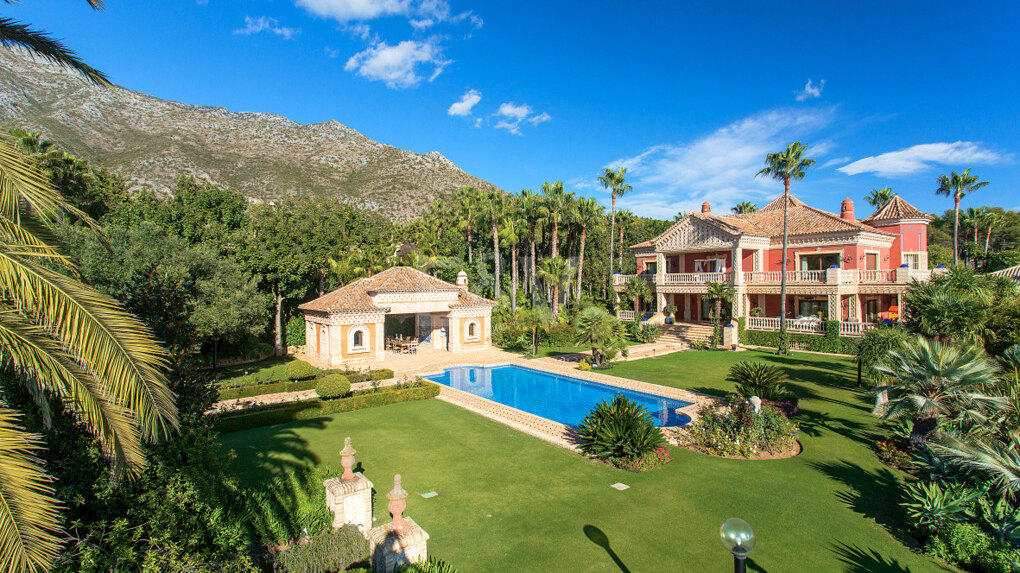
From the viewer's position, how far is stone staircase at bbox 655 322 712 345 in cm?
3288

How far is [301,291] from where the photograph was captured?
101 ft

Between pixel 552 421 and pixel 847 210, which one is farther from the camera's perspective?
pixel 847 210

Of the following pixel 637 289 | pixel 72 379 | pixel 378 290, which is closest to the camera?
pixel 72 379

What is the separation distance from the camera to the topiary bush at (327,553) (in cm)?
735

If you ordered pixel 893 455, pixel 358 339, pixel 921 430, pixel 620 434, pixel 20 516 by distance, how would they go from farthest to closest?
pixel 358 339
pixel 620 434
pixel 893 455
pixel 921 430
pixel 20 516

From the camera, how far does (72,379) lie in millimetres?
4117

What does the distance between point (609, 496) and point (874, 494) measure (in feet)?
17.5

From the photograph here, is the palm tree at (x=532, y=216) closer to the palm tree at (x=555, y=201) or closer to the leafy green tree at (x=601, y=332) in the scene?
the palm tree at (x=555, y=201)

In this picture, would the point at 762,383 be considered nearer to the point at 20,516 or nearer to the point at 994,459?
the point at 994,459

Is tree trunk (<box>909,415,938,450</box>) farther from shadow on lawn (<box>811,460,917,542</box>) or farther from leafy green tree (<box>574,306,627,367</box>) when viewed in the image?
leafy green tree (<box>574,306,627,367</box>)

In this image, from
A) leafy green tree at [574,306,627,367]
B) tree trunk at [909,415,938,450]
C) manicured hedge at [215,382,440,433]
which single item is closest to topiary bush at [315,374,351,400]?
manicured hedge at [215,382,440,433]

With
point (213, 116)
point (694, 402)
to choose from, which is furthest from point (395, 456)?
point (213, 116)

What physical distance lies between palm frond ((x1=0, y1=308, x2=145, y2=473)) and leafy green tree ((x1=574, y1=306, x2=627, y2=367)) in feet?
67.8

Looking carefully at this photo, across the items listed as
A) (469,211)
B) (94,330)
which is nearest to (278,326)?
(469,211)
